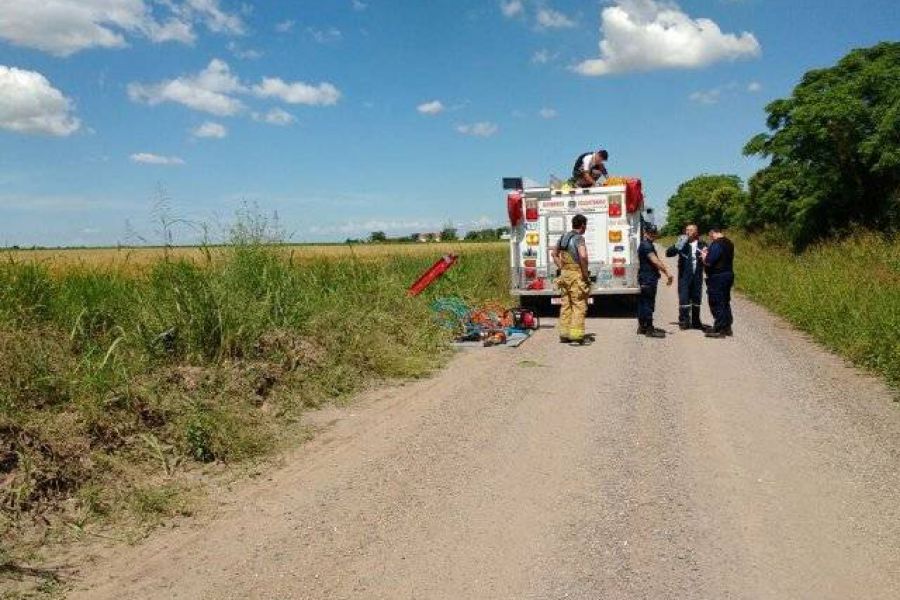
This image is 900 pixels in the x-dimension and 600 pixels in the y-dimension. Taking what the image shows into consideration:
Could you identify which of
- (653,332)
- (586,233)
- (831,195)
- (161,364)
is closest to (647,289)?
(653,332)

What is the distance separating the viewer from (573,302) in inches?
446

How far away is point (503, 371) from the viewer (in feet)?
A: 30.1

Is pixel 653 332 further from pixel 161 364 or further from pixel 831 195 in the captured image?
pixel 831 195

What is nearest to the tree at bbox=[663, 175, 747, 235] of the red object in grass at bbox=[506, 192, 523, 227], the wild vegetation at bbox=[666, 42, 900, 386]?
the wild vegetation at bbox=[666, 42, 900, 386]

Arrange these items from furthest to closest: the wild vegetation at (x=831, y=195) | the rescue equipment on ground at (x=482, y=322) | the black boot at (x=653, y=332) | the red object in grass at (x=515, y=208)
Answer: the red object in grass at (x=515, y=208), the wild vegetation at (x=831, y=195), the black boot at (x=653, y=332), the rescue equipment on ground at (x=482, y=322)

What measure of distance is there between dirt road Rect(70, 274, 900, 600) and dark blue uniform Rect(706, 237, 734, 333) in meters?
3.92

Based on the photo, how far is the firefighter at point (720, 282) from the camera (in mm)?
11680

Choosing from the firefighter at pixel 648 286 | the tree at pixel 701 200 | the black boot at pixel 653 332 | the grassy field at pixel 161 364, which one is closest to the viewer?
the grassy field at pixel 161 364

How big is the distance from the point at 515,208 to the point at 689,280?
12.8 ft

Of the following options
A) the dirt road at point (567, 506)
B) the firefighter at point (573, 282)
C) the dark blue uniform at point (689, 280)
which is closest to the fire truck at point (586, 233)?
the dark blue uniform at point (689, 280)

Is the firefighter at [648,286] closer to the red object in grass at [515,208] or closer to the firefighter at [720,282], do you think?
the firefighter at [720,282]

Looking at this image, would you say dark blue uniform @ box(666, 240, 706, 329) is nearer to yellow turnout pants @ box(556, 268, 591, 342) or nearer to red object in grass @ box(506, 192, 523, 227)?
yellow turnout pants @ box(556, 268, 591, 342)

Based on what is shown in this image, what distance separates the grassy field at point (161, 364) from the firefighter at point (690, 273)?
4.68 meters

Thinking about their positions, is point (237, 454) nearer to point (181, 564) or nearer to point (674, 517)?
point (181, 564)
